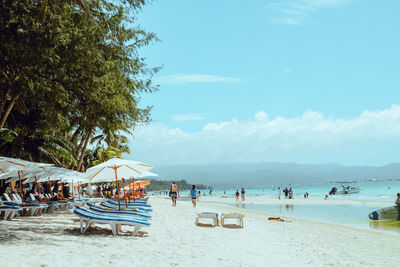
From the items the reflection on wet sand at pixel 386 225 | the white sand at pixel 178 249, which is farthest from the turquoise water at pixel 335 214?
the white sand at pixel 178 249

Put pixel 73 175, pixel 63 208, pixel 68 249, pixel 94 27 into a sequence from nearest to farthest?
pixel 68 249
pixel 94 27
pixel 73 175
pixel 63 208

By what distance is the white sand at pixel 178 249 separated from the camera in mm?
6781

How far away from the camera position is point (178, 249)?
324 inches

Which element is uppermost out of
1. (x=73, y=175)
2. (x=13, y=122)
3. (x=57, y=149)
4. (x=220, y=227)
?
(x=13, y=122)

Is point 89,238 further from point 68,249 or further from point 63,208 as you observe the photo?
point 63,208

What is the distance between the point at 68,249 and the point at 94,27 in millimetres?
5071

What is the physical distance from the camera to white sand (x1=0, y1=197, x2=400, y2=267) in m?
6.78

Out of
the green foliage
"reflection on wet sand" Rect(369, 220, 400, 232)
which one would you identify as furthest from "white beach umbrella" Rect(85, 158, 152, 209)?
"reflection on wet sand" Rect(369, 220, 400, 232)

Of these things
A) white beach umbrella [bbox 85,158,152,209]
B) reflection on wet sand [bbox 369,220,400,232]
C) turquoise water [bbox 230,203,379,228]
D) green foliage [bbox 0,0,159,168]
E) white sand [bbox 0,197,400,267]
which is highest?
green foliage [bbox 0,0,159,168]

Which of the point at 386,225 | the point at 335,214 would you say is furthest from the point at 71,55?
the point at 335,214

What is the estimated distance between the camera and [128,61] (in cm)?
1191

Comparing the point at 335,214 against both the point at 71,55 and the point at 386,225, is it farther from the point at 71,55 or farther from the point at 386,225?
the point at 71,55

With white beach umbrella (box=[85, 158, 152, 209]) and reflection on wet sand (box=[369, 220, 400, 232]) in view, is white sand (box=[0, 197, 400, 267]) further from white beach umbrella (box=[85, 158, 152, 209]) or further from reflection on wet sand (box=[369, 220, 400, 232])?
reflection on wet sand (box=[369, 220, 400, 232])

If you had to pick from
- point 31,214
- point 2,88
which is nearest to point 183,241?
point 2,88
